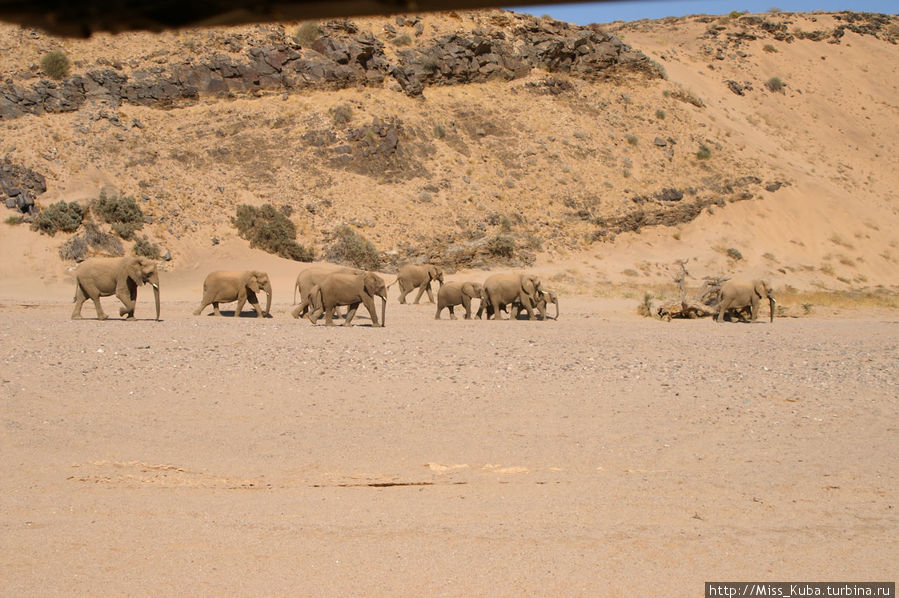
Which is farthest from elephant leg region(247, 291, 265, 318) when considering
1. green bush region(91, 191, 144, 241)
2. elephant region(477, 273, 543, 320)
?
green bush region(91, 191, 144, 241)

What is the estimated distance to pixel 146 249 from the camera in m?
33.8

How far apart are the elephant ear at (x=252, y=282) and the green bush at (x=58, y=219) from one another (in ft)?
46.6

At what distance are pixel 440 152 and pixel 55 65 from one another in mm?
19130

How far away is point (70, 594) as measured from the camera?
6.48 metres

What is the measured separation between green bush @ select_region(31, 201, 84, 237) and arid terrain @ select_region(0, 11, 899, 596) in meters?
0.39

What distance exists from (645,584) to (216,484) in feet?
14.1

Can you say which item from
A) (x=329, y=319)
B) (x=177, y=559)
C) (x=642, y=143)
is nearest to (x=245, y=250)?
(x=329, y=319)

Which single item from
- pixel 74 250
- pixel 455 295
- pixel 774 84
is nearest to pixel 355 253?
pixel 74 250

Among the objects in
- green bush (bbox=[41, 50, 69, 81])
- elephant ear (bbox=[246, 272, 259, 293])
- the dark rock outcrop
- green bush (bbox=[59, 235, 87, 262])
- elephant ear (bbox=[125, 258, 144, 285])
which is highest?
green bush (bbox=[41, 50, 69, 81])

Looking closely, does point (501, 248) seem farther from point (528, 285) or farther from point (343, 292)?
point (343, 292)

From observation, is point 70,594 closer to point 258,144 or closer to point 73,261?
point 73,261

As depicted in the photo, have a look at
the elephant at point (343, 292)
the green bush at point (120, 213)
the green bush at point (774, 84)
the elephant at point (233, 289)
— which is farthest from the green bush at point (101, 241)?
the green bush at point (774, 84)

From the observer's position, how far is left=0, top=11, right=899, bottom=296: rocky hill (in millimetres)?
39438

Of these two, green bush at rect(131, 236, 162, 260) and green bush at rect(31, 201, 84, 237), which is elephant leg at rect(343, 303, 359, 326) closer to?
green bush at rect(131, 236, 162, 260)
